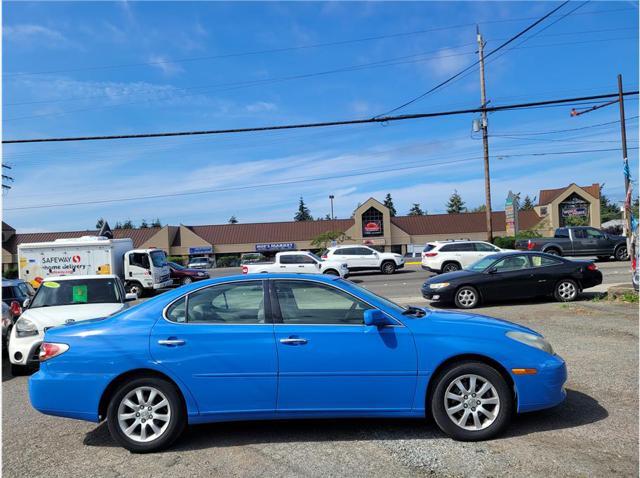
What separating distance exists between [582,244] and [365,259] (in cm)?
1080

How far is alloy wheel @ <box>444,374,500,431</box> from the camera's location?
4309 mm

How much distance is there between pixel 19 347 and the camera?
752 cm

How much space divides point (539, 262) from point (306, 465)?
1039cm

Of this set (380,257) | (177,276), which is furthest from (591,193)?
(177,276)

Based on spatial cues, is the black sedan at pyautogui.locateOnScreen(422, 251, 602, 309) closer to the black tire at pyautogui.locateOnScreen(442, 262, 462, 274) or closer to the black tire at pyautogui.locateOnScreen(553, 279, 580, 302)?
the black tire at pyautogui.locateOnScreen(553, 279, 580, 302)

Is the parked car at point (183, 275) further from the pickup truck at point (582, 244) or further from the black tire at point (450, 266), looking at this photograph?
the pickup truck at point (582, 244)

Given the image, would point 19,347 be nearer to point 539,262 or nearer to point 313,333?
point 313,333

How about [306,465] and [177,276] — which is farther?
[177,276]

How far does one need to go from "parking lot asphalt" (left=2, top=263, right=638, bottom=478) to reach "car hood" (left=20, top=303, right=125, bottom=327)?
91.9 inches

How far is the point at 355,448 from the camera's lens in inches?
166

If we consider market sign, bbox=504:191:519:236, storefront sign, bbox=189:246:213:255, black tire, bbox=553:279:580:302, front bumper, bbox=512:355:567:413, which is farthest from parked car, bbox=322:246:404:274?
storefront sign, bbox=189:246:213:255

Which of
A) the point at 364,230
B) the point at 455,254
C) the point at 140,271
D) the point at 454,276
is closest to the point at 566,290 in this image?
the point at 454,276

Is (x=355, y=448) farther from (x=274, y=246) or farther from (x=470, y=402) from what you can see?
(x=274, y=246)

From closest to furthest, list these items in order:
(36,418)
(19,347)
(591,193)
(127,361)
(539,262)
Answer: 1. (127,361)
2. (36,418)
3. (19,347)
4. (539,262)
5. (591,193)
